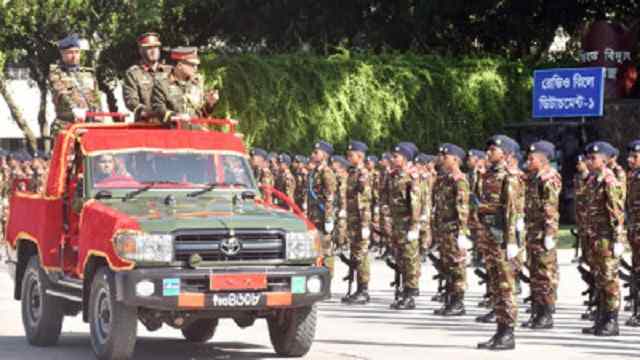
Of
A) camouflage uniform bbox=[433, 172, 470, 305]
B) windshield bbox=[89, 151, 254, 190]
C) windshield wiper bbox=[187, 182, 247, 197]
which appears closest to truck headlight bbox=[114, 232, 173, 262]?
windshield wiper bbox=[187, 182, 247, 197]

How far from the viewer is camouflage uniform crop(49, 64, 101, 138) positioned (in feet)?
56.5

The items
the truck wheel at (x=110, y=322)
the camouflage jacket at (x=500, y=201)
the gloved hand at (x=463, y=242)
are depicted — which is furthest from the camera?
the gloved hand at (x=463, y=242)

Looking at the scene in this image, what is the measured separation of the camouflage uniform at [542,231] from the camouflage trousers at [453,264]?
1.19 metres

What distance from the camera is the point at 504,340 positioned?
14766 millimetres

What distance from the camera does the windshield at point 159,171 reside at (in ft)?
47.5

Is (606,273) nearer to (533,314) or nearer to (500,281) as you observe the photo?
(533,314)

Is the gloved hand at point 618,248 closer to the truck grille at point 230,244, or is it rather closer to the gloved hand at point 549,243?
the gloved hand at point 549,243

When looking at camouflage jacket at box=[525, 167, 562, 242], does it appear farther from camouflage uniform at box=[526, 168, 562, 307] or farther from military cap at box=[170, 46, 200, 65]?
military cap at box=[170, 46, 200, 65]

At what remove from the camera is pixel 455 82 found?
125 ft

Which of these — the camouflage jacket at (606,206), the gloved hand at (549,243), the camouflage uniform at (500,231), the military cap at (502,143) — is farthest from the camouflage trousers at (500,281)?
the gloved hand at (549,243)

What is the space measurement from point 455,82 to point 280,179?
9181mm

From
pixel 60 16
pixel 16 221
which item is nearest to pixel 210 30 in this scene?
pixel 60 16

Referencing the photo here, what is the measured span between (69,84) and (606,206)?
5.85 meters

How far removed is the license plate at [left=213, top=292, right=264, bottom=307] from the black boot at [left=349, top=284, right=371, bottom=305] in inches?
269
